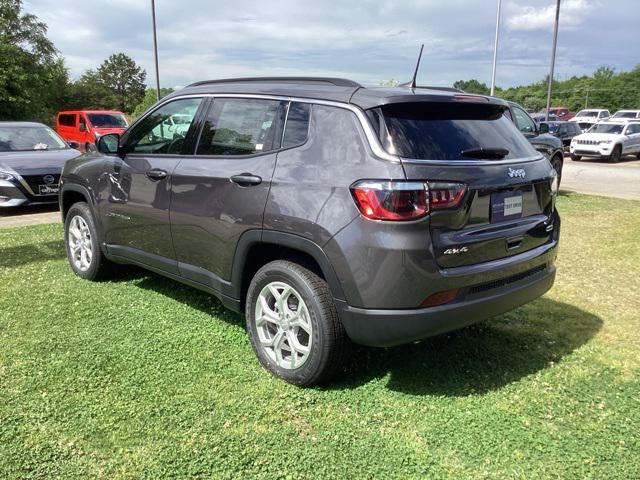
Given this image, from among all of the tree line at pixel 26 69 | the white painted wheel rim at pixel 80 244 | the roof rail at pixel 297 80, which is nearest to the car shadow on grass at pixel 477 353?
the white painted wheel rim at pixel 80 244

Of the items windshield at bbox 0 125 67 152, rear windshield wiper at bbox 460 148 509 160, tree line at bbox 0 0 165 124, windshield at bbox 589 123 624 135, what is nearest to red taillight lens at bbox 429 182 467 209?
rear windshield wiper at bbox 460 148 509 160

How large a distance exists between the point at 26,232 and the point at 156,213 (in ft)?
14.3

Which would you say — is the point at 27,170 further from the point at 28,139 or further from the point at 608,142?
the point at 608,142

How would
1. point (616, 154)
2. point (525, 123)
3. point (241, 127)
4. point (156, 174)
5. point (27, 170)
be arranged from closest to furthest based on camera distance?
point (241, 127) → point (156, 174) → point (27, 170) → point (525, 123) → point (616, 154)

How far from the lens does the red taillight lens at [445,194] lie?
2934mm

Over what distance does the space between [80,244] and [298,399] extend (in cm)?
325

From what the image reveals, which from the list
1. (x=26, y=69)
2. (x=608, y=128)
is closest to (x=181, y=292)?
(x=608, y=128)

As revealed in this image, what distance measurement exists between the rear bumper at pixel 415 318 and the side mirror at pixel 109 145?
8.77ft

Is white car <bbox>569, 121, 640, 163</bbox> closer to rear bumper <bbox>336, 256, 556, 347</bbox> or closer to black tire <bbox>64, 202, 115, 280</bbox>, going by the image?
black tire <bbox>64, 202, 115, 280</bbox>

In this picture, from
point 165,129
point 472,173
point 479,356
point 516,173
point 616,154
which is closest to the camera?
point 472,173

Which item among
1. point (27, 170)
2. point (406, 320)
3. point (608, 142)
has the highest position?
point (27, 170)

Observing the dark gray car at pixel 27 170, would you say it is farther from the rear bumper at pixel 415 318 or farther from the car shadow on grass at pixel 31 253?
the rear bumper at pixel 415 318

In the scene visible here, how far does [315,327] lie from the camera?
3240mm

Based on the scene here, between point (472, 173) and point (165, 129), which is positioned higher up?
point (165, 129)
